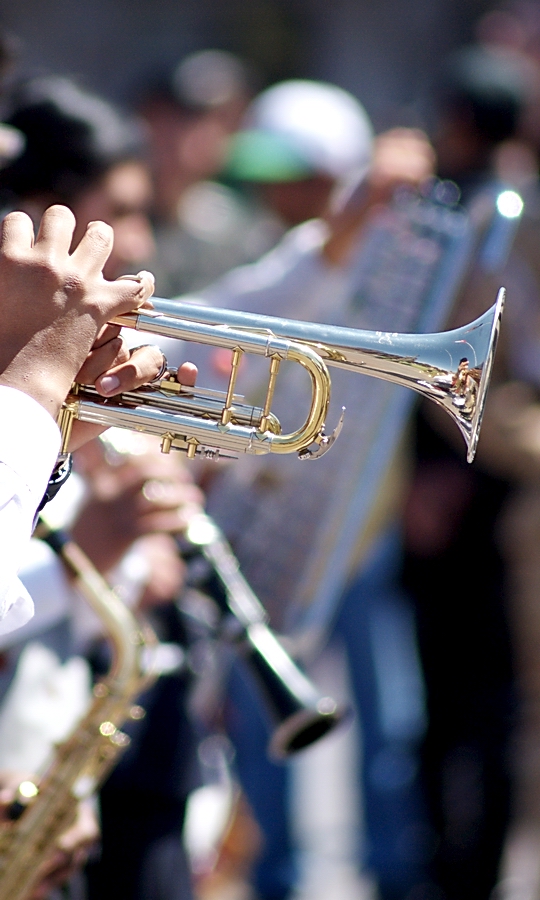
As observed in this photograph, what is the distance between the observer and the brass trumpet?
1.47 meters

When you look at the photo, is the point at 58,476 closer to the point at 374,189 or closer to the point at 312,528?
the point at 312,528

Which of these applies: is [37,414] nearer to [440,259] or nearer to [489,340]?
[489,340]

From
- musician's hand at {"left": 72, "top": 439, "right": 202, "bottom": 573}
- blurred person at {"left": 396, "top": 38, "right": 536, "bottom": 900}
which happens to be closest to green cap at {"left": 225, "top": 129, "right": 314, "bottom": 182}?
blurred person at {"left": 396, "top": 38, "right": 536, "bottom": 900}

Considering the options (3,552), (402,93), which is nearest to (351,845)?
(3,552)

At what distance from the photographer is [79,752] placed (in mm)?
1878

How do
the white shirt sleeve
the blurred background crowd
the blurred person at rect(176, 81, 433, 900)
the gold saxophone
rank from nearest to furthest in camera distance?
1. the white shirt sleeve
2. the gold saxophone
3. the blurred background crowd
4. the blurred person at rect(176, 81, 433, 900)

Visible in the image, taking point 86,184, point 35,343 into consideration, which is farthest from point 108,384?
point 86,184

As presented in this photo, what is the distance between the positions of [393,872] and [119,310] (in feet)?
9.98

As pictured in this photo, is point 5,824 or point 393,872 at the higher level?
point 5,824

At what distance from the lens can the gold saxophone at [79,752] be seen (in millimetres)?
1796

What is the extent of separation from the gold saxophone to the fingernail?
0.46 meters

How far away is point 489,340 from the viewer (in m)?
1.60

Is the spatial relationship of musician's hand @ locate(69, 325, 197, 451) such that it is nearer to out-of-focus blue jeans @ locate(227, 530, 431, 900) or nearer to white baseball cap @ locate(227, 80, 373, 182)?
white baseball cap @ locate(227, 80, 373, 182)

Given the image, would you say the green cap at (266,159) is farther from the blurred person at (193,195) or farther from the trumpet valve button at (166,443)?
the trumpet valve button at (166,443)
